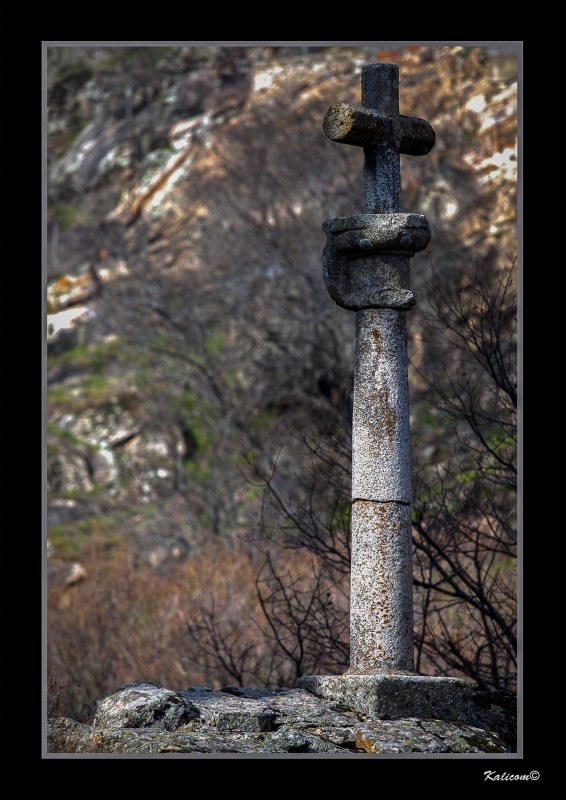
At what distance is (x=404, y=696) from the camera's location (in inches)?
234

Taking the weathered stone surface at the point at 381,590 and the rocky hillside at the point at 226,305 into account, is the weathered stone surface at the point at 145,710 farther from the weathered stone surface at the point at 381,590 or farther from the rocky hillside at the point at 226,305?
the rocky hillside at the point at 226,305

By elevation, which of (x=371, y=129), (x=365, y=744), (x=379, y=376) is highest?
(x=371, y=129)

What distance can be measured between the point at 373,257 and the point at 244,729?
9.89ft

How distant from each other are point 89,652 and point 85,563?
395 centimetres

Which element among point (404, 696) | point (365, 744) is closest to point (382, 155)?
point (404, 696)

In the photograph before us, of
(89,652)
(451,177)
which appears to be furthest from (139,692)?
(451,177)

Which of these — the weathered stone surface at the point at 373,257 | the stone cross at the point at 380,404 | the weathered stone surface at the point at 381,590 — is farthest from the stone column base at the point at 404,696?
the weathered stone surface at the point at 373,257

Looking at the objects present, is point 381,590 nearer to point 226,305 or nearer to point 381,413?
point 381,413

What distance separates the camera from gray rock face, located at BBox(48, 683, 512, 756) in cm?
552

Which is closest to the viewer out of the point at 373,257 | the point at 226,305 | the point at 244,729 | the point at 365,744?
the point at 365,744

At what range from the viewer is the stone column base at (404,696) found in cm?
592

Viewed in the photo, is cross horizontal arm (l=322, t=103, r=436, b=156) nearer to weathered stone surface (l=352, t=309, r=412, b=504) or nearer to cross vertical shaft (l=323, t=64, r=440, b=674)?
cross vertical shaft (l=323, t=64, r=440, b=674)

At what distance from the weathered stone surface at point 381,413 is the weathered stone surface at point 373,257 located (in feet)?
0.40

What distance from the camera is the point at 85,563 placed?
71.0ft
